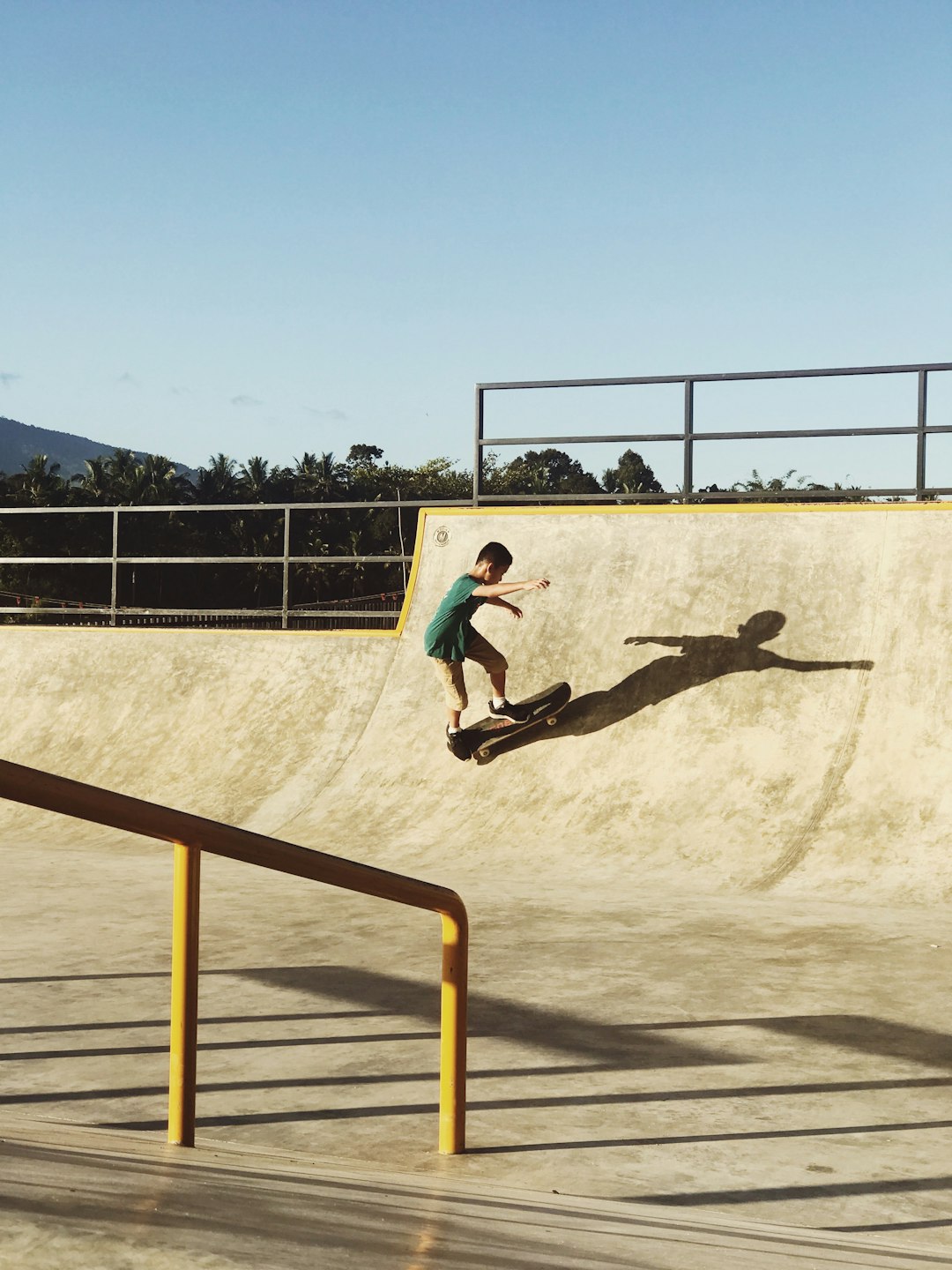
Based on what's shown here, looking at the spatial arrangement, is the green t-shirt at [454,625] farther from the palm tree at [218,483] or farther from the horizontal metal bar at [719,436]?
the palm tree at [218,483]

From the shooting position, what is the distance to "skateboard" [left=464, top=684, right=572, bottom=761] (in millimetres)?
9938

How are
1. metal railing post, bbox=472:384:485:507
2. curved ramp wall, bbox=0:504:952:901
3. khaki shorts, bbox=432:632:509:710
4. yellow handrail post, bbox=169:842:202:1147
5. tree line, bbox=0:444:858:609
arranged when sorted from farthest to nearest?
tree line, bbox=0:444:858:609, metal railing post, bbox=472:384:485:507, khaki shorts, bbox=432:632:509:710, curved ramp wall, bbox=0:504:952:901, yellow handrail post, bbox=169:842:202:1147

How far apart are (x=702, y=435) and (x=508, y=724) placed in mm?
3622

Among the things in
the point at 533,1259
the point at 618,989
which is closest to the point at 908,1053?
the point at 618,989

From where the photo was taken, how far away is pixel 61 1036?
4711 mm

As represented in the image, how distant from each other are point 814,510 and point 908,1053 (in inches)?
268

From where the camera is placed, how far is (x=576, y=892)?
7906mm

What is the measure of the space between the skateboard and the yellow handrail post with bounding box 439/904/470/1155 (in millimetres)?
6421

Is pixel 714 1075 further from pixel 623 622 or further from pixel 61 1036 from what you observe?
pixel 623 622

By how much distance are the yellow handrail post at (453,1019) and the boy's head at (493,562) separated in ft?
21.0

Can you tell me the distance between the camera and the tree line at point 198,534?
67812 millimetres

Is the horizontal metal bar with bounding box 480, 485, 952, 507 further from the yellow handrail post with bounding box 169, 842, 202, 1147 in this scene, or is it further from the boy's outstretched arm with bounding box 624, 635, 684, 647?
the yellow handrail post with bounding box 169, 842, 202, 1147

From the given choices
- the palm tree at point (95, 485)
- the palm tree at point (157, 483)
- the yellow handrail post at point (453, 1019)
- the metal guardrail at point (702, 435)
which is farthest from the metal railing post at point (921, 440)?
the palm tree at point (95, 485)

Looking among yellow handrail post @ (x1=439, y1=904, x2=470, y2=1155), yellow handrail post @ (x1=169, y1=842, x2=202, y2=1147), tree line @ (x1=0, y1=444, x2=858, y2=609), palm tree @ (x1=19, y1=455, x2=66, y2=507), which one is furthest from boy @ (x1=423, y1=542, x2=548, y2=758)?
palm tree @ (x1=19, y1=455, x2=66, y2=507)
